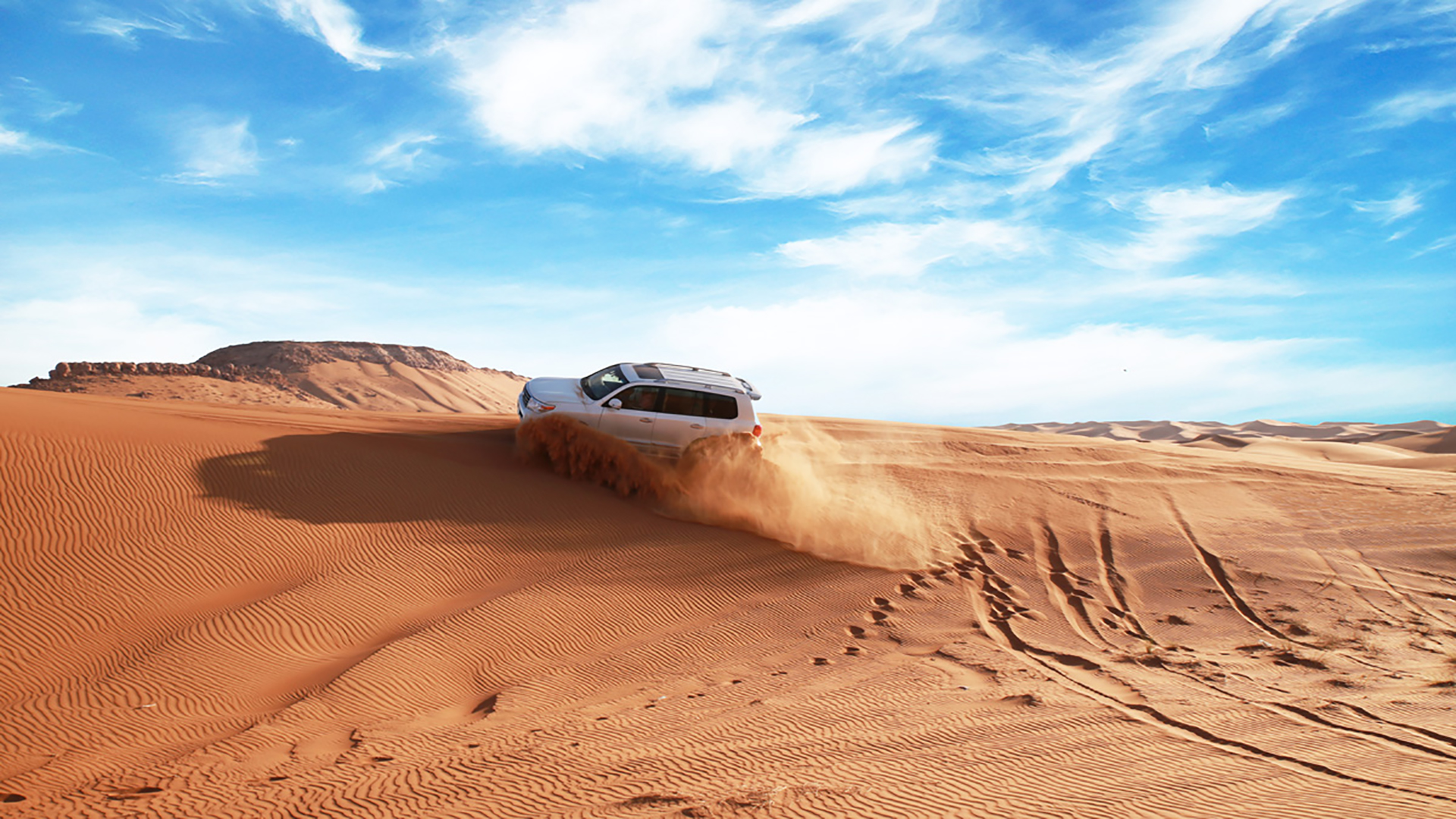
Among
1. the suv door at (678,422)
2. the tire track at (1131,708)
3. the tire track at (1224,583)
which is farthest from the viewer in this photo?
the suv door at (678,422)

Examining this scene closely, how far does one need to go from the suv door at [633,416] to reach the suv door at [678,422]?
0.13 meters

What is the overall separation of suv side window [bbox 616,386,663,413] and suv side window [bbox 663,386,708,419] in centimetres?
17

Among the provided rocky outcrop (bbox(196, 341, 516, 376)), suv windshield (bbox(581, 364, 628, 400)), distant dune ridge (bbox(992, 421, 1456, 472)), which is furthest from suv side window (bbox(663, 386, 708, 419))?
rocky outcrop (bbox(196, 341, 516, 376))

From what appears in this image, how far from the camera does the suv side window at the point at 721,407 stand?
1172 centimetres

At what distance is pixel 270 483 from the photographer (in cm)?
943

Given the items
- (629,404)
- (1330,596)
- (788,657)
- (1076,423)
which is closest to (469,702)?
(788,657)

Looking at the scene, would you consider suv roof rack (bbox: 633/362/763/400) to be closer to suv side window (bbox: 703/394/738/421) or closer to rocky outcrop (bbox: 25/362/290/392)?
suv side window (bbox: 703/394/738/421)

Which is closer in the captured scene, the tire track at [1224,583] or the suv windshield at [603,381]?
the tire track at [1224,583]

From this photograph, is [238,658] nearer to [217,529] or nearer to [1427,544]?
[217,529]

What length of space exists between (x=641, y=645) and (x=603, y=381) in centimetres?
553

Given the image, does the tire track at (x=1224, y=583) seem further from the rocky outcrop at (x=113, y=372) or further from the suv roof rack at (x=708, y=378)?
the rocky outcrop at (x=113, y=372)

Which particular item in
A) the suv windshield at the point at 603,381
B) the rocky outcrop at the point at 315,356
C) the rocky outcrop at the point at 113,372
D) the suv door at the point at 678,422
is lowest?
the suv door at the point at 678,422

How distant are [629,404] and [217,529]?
540cm

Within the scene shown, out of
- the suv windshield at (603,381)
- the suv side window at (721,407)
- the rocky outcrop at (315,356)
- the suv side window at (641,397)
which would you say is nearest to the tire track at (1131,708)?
the suv side window at (721,407)
